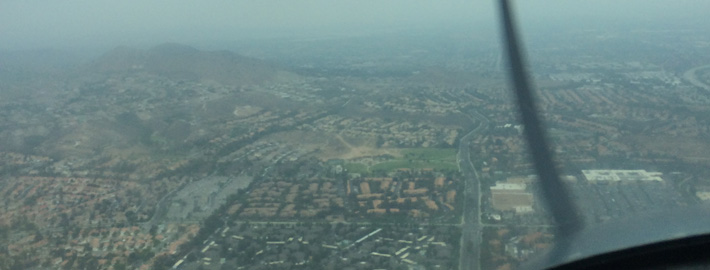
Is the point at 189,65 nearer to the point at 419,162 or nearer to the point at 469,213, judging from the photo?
the point at 419,162

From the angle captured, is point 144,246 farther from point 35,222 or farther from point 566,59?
point 566,59

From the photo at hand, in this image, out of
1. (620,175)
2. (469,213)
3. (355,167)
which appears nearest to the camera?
(469,213)

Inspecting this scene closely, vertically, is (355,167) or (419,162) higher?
(355,167)

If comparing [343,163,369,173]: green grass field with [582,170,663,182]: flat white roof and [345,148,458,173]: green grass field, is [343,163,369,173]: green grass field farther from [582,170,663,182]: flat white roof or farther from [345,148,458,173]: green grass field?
[582,170,663,182]: flat white roof

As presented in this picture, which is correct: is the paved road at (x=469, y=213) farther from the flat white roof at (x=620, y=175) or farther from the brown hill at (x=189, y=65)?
the brown hill at (x=189, y=65)

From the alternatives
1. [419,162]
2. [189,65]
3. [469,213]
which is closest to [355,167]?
[419,162]

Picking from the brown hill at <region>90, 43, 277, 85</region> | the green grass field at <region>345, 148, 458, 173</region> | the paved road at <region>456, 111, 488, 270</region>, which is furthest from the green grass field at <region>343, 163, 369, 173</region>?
the brown hill at <region>90, 43, 277, 85</region>
